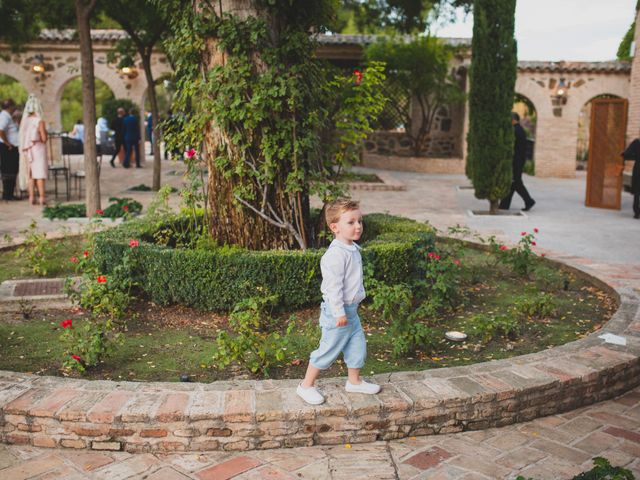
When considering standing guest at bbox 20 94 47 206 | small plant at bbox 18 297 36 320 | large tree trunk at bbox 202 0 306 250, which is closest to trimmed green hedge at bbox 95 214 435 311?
large tree trunk at bbox 202 0 306 250

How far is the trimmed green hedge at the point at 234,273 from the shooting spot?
5016 mm

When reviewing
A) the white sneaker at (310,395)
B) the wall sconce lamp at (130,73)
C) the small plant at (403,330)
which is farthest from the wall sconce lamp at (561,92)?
the white sneaker at (310,395)

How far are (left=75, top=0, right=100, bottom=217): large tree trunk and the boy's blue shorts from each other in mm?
6697

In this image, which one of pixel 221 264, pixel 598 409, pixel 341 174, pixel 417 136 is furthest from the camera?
pixel 417 136

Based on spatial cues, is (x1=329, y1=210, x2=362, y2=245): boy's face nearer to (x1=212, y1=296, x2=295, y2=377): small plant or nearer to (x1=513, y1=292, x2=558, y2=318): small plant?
(x1=212, y1=296, x2=295, y2=377): small plant

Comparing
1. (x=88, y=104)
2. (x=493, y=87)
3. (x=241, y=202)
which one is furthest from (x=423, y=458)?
(x=493, y=87)

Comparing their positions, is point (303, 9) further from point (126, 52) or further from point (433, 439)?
point (126, 52)

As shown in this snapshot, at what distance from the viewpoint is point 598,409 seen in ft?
12.5

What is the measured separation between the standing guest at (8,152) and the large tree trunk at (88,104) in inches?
122

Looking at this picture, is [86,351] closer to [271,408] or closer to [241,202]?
[271,408]

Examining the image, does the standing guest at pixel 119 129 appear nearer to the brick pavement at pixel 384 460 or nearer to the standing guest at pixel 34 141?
the standing guest at pixel 34 141

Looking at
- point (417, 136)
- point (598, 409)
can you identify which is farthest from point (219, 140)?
point (417, 136)

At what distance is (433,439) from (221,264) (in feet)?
7.40

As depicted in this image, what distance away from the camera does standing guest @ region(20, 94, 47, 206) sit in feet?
35.6
